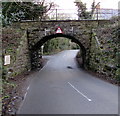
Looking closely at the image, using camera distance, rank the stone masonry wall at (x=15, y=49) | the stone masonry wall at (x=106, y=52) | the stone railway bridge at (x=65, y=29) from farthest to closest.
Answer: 1. the stone railway bridge at (x=65, y=29)
2. the stone masonry wall at (x=15, y=49)
3. the stone masonry wall at (x=106, y=52)

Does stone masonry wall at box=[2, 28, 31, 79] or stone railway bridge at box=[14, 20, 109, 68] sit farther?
stone railway bridge at box=[14, 20, 109, 68]

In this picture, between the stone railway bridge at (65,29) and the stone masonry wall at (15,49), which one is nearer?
the stone masonry wall at (15,49)

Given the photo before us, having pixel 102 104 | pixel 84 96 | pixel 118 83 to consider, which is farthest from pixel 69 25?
pixel 102 104

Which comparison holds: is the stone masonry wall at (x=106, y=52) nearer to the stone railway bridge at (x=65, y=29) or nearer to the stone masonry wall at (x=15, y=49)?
the stone railway bridge at (x=65, y=29)

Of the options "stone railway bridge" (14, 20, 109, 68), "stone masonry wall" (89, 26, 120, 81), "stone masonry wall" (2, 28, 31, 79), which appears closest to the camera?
"stone masonry wall" (89, 26, 120, 81)

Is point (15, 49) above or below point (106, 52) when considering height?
above

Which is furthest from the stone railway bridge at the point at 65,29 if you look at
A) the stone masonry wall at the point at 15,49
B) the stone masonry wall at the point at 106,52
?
the stone masonry wall at the point at 15,49

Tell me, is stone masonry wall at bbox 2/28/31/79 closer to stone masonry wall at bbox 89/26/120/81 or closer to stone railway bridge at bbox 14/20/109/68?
stone railway bridge at bbox 14/20/109/68

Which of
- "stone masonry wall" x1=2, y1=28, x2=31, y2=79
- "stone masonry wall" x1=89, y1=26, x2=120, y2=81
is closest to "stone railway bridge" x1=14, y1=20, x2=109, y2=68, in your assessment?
"stone masonry wall" x1=89, y1=26, x2=120, y2=81

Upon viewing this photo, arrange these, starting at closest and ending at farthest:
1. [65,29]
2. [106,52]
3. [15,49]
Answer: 1. [106,52]
2. [15,49]
3. [65,29]

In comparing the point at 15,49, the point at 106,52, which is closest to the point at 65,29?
the point at 106,52

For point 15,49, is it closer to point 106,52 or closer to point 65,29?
point 65,29

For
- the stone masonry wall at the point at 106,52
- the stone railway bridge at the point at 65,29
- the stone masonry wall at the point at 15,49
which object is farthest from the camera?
the stone railway bridge at the point at 65,29

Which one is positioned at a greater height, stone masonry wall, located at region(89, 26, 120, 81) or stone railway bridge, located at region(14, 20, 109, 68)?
stone railway bridge, located at region(14, 20, 109, 68)
